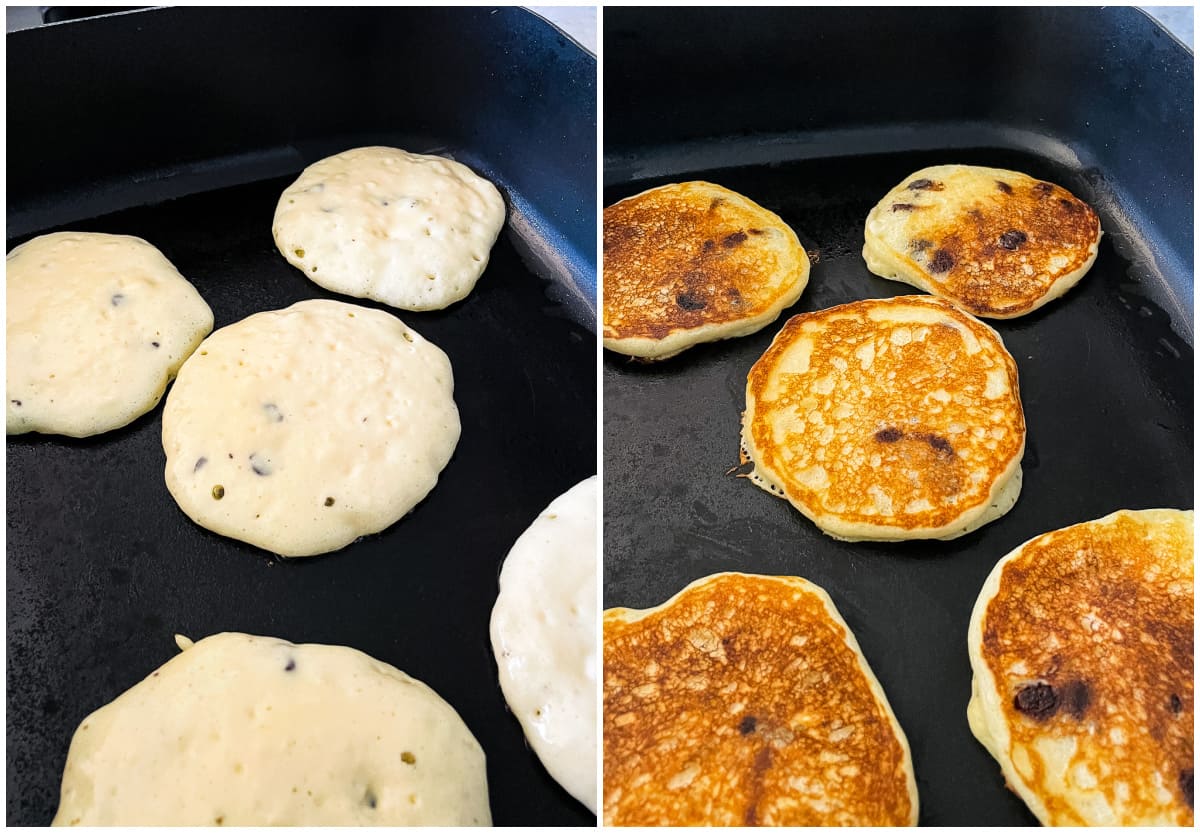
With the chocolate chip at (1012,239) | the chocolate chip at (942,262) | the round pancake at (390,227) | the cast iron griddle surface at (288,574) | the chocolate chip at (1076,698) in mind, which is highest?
the chocolate chip at (1012,239)

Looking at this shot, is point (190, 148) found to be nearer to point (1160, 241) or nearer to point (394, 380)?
point (394, 380)

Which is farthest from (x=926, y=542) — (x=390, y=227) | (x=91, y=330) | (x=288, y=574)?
(x=91, y=330)

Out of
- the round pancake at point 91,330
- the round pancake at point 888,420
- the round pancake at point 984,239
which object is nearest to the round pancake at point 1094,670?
the round pancake at point 888,420

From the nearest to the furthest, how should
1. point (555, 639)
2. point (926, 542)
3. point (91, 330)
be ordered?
point (555, 639) < point (926, 542) < point (91, 330)

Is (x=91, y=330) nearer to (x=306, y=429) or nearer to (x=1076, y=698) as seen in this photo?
(x=306, y=429)

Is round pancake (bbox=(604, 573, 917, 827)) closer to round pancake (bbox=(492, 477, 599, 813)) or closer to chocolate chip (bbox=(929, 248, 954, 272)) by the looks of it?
round pancake (bbox=(492, 477, 599, 813))

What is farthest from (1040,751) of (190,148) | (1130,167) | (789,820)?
(190,148)

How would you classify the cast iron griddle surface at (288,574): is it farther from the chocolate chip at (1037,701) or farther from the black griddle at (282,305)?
the chocolate chip at (1037,701)
